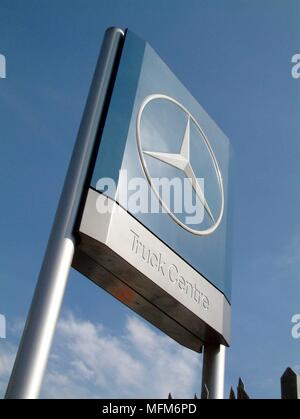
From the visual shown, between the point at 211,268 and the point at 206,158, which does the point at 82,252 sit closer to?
the point at 211,268

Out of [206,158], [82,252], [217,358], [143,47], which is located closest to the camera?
[82,252]

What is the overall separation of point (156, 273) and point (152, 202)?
4.26ft

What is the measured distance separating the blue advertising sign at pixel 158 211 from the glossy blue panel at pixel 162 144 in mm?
21

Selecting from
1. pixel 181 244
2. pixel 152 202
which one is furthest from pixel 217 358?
pixel 152 202

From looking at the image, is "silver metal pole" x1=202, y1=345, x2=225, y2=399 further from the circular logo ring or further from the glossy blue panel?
the circular logo ring

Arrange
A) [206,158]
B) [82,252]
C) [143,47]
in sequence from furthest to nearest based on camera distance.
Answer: [206,158]
[143,47]
[82,252]

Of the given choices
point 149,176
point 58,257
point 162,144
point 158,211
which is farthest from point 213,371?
point 162,144

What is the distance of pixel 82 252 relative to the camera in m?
6.61

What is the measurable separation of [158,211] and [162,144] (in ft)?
5.08

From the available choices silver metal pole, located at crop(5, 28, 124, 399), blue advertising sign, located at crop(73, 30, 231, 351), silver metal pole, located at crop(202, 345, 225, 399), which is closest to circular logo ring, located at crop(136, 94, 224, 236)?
blue advertising sign, located at crop(73, 30, 231, 351)

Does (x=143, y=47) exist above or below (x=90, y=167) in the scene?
above

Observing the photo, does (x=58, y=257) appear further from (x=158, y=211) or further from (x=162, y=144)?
(x=162, y=144)

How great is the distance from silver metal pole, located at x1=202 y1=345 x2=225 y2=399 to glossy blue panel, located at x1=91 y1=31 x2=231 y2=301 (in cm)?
112
